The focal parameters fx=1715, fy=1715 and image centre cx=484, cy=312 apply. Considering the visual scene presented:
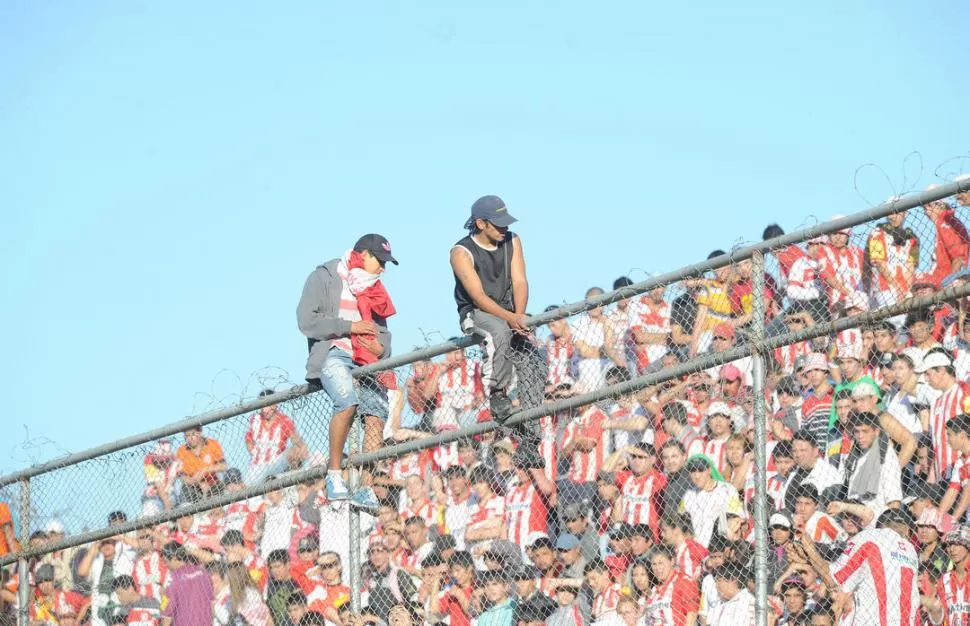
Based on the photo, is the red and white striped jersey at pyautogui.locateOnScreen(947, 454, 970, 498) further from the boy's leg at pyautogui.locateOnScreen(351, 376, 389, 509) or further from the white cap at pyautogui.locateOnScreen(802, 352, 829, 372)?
the boy's leg at pyautogui.locateOnScreen(351, 376, 389, 509)

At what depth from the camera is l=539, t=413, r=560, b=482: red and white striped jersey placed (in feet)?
34.3

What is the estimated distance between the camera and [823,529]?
9594 millimetres

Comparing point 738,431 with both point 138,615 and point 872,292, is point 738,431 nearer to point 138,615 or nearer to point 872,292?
point 872,292

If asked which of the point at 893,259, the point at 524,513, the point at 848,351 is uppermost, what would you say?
Result: the point at 893,259

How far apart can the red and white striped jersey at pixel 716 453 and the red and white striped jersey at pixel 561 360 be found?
3.04 feet

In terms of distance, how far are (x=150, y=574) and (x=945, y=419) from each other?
615cm

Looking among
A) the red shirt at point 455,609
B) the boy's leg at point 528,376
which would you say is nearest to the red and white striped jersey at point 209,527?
the red shirt at point 455,609

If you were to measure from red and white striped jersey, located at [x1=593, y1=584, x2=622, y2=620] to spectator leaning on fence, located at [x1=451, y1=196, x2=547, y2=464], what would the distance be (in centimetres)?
97

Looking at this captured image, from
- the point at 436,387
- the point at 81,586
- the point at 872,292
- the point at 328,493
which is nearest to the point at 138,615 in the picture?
the point at 81,586

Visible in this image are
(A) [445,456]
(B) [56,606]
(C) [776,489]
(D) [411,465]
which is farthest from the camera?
(B) [56,606]

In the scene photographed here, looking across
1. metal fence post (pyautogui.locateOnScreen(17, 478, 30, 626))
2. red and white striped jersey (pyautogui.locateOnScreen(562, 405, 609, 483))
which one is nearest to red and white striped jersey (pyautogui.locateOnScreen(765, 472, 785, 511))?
red and white striped jersey (pyautogui.locateOnScreen(562, 405, 609, 483))

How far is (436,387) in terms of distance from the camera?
11.0m

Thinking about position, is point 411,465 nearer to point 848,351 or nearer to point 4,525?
point 848,351

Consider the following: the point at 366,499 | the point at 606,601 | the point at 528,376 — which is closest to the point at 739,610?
the point at 606,601
